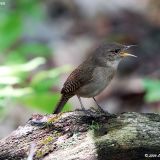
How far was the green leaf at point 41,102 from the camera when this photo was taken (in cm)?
634

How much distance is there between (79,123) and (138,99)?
4.60 m

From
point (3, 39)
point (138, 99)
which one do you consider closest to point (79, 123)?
point (3, 39)

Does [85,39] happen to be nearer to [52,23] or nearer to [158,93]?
[52,23]

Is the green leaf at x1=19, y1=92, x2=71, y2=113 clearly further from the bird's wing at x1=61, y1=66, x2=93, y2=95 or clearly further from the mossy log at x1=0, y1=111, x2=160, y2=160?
the mossy log at x1=0, y1=111, x2=160, y2=160

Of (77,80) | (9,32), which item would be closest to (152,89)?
(77,80)

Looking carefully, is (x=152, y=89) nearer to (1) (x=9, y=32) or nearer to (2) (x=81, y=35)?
(1) (x=9, y=32)

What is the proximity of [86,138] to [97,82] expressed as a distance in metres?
1.13

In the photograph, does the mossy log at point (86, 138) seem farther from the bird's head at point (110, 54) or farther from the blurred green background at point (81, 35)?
the blurred green background at point (81, 35)

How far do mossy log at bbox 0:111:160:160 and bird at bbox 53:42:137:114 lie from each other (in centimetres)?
72

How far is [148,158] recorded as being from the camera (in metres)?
4.75

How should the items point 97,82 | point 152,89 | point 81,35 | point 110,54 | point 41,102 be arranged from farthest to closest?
1. point 81,35
2. point 152,89
3. point 41,102
4. point 110,54
5. point 97,82

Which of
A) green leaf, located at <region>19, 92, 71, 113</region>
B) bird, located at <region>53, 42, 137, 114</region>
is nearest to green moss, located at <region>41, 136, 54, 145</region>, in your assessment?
bird, located at <region>53, 42, 137, 114</region>

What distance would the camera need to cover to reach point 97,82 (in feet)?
19.8

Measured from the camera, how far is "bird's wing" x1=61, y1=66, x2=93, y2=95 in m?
6.06
